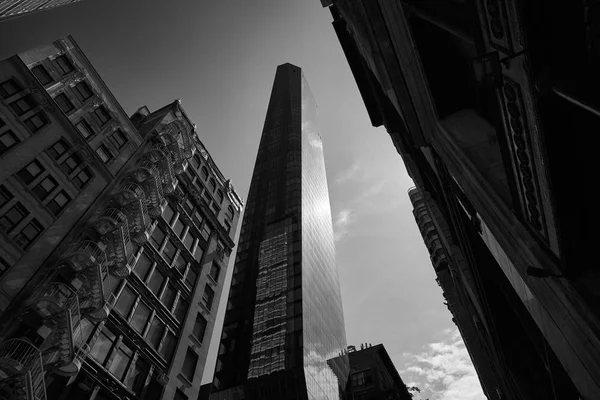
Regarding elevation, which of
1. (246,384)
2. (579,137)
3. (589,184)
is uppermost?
(579,137)

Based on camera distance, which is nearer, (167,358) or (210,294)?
(167,358)

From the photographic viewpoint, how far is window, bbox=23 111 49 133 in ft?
76.1

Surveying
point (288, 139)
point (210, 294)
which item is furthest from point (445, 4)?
point (288, 139)

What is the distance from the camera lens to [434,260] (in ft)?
206

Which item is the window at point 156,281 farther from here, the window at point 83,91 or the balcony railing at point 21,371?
the window at point 83,91

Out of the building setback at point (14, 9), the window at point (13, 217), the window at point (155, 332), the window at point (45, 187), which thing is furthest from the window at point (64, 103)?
the window at point (155, 332)

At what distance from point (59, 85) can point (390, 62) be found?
952 inches

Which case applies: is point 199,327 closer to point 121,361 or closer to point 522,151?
point 121,361

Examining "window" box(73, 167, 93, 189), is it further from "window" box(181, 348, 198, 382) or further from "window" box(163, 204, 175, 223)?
"window" box(181, 348, 198, 382)

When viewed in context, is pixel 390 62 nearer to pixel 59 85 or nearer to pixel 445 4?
pixel 445 4

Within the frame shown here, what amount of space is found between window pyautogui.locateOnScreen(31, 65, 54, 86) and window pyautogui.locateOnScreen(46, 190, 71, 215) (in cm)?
834

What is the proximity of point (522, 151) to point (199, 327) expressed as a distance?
1239 inches

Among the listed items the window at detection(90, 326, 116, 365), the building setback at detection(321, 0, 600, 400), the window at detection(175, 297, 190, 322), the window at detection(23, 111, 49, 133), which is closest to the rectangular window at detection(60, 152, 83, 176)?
the window at detection(23, 111, 49, 133)

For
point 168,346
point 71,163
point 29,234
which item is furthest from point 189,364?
point 71,163
